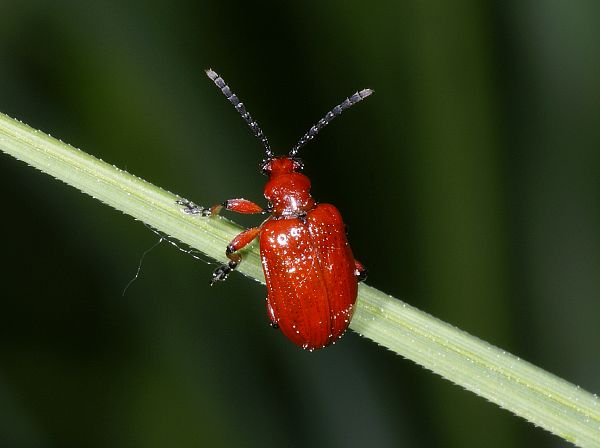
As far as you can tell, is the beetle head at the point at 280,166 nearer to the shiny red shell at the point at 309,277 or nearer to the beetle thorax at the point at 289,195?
the beetle thorax at the point at 289,195

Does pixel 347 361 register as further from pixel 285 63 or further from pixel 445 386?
pixel 285 63

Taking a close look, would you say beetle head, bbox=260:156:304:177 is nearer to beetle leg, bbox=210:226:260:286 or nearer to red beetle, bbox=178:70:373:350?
red beetle, bbox=178:70:373:350

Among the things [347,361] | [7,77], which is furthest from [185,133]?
[347,361]

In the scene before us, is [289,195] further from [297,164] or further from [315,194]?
[315,194]

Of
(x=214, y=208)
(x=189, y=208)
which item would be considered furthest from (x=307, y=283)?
(x=189, y=208)

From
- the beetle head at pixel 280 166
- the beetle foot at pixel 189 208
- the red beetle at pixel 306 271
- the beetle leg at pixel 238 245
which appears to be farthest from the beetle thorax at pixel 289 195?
the beetle foot at pixel 189 208

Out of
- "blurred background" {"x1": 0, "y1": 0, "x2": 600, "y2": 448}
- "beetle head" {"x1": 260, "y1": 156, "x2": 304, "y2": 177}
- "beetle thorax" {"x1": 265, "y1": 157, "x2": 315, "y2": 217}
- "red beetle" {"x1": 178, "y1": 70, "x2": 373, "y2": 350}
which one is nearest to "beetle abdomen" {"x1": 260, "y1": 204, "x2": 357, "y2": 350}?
"red beetle" {"x1": 178, "y1": 70, "x2": 373, "y2": 350}
